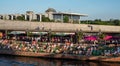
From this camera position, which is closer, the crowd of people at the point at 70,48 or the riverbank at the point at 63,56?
the riverbank at the point at 63,56

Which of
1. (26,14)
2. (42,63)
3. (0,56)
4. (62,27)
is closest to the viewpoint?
(42,63)

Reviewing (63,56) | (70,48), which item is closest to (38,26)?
(70,48)

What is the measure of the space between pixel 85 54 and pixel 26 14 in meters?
90.6

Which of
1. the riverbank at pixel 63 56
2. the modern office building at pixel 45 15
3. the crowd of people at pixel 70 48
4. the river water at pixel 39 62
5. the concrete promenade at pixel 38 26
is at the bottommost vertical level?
the river water at pixel 39 62

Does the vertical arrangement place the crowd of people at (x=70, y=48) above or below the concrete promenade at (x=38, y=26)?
below

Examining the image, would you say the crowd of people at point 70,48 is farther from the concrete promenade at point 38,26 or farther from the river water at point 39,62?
the concrete promenade at point 38,26

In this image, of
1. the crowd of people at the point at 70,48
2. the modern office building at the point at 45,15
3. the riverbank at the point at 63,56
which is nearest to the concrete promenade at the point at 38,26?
the crowd of people at the point at 70,48


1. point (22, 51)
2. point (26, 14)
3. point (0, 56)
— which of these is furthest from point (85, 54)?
point (26, 14)

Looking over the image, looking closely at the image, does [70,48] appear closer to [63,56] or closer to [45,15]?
[63,56]

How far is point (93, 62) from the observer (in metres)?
39.1

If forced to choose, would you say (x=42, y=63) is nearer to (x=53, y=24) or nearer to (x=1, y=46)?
(x=1, y=46)

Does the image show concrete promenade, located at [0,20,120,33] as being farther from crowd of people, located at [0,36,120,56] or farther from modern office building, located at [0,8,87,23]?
modern office building, located at [0,8,87,23]

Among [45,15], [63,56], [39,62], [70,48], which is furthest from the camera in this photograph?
[45,15]

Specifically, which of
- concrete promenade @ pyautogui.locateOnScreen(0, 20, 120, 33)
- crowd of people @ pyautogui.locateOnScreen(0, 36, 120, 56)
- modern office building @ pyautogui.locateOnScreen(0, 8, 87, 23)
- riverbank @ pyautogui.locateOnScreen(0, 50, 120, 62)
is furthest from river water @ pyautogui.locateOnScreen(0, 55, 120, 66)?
modern office building @ pyautogui.locateOnScreen(0, 8, 87, 23)
